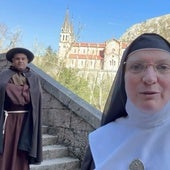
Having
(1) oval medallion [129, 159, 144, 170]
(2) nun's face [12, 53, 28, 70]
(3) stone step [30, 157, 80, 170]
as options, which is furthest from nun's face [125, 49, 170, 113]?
(3) stone step [30, 157, 80, 170]

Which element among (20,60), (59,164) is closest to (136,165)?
(20,60)

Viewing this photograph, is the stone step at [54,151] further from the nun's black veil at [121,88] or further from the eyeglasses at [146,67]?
the eyeglasses at [146,67]

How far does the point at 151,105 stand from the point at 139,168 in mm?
234

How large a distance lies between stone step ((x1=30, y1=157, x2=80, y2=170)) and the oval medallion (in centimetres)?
400

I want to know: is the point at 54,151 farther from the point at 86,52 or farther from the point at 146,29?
the point at 86,52

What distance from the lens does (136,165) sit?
4.33ft

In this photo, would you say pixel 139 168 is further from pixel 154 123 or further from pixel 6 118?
pixel 6 118

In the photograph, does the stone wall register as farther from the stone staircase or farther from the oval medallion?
the oval medallion

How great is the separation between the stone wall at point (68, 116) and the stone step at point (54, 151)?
0.37 feet

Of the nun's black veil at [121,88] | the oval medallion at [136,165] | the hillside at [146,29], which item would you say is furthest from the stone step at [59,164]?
the oval medallion at [136,165]

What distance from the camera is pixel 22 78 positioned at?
4664 millimetres

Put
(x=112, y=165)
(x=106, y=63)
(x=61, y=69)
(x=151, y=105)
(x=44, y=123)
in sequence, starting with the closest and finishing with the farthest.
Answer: (x=151, y=105) < (x=112, y=165) < (x=44, y=123) < (x=61, y=69) < (x=106, y=63)

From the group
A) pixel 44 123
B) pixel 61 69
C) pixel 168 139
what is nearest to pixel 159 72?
pixel 168 139

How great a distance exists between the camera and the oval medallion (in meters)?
1.31
